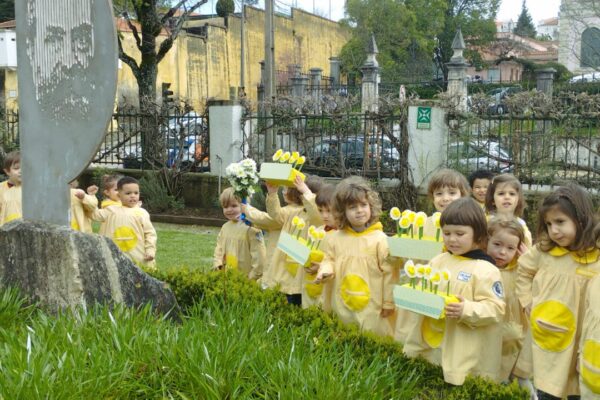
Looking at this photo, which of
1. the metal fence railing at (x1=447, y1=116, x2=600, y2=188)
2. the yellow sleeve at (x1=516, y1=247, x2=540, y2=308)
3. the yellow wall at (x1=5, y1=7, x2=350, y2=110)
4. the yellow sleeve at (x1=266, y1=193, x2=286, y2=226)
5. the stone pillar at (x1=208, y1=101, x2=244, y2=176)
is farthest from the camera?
the yellow wall at (x1=5, y1=7, x2=350, y2=110)

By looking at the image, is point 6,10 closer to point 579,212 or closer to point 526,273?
point 526,273

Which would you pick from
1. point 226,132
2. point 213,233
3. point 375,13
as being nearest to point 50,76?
point 213,233

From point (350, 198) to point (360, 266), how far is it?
46cm

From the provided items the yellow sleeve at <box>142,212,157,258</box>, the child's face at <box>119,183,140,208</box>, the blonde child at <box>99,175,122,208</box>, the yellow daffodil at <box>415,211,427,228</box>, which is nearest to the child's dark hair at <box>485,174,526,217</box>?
the yellow daffodil at <box>415,211,427,228</box>

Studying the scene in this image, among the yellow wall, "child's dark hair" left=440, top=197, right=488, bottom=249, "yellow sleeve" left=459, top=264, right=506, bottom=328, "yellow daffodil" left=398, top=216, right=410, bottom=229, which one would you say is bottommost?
"yellow sleeve" left=459, top=264, right=506, bottom=328

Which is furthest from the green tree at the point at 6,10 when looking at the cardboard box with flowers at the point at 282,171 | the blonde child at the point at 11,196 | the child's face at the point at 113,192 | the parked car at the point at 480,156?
the cardboard box with flowers at the point at 282,171

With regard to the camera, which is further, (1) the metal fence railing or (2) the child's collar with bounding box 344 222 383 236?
(1) the metal fence railing

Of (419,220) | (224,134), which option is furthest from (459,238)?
(224,134)

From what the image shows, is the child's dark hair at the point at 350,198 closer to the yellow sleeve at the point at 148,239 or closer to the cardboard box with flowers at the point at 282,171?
the cardboard box with flowers at the point at 282,171

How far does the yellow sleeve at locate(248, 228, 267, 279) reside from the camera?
6406 mm

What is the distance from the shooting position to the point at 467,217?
152 inches

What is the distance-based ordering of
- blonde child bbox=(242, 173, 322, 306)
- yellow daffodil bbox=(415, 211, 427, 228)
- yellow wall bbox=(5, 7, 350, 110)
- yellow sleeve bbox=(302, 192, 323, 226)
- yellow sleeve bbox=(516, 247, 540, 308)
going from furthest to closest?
yellow wall bbox=(5, 7, 350, 110) → blonde child bbox=(242, 173, 322, 306) → yellow sleeve bbox=(302, 192, 323, 226) → yellow daffodil bbox=(415, 211, 427, 228) → yellow sleeve bbox=(516, 247, 540, 308)

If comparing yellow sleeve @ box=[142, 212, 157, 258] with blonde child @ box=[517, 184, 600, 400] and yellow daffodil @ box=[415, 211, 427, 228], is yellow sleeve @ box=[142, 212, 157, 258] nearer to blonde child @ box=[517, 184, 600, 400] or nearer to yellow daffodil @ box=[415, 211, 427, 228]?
yellow daffodil @ box=[415, 211, 427, 228]

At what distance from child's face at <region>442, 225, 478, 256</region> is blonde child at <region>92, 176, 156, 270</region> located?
11.6 feet
